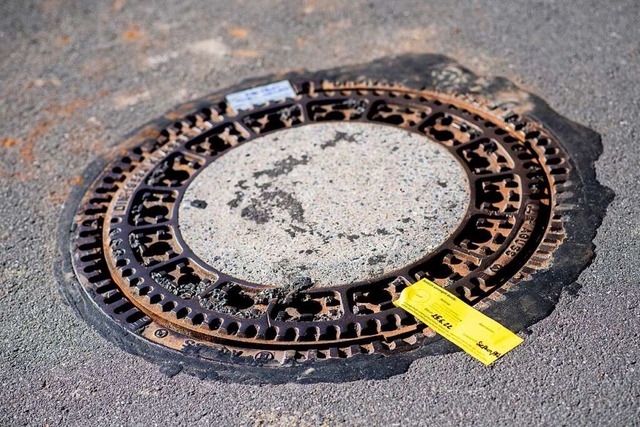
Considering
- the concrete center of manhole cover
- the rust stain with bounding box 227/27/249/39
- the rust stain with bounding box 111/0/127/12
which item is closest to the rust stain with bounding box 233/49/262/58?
the rust stain with bounding box 227/27/249/39

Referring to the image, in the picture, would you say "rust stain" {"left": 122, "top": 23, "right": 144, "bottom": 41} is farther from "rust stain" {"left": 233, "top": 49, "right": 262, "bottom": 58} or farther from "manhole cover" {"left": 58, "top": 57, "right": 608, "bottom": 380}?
"manhole cover" {"left": 58, "top": 57, "right": 608, "bottom": 380}

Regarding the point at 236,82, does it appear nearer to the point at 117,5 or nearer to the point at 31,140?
the point at 31,140

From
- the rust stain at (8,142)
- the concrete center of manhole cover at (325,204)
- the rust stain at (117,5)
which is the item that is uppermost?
the concrete center of manhole cover at (325,204)

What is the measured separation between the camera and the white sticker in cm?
384

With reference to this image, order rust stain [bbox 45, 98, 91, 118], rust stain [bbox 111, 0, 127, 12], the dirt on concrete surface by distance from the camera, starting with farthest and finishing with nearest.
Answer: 1. rust stain [bbox 111, 0, 127, 12]
2. rust stain [bbox 45, 98, 91, 118]
3. the dirt on concrete surface

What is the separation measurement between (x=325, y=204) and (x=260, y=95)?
2.92ft

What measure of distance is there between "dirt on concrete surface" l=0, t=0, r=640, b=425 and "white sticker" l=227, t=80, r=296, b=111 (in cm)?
21

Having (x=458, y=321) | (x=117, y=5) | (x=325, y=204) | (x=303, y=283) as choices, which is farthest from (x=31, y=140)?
(x=458, y=321)

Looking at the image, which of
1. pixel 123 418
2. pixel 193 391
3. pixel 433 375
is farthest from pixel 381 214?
pixel 123 418

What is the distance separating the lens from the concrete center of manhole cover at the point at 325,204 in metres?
2.97

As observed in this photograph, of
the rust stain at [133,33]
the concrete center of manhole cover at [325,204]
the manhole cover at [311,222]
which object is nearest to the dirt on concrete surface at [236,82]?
the rust stain at [133,33]

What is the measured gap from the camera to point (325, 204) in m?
3.23

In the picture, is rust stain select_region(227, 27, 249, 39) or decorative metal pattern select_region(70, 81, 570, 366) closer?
decorative metal pattern select_region(70, 81, 570, 366)

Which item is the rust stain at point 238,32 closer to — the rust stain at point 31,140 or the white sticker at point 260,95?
the white sticker at point 260,95
